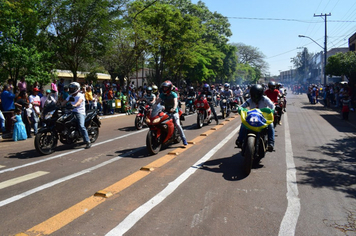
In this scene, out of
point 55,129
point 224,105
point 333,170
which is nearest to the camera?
point 333,170

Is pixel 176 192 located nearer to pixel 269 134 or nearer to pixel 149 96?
pixel 269 134

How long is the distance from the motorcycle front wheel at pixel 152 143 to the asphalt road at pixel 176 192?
151 millimetres

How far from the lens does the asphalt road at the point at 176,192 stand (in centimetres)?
400

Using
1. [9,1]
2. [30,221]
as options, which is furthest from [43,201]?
[9,1]

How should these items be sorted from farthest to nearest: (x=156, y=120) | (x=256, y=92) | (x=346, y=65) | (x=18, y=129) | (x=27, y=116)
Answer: (x=346, y=65)
(x=27, y=116)
(x=18, y=129)
(x=156, y=120)
(x=256, y=92)

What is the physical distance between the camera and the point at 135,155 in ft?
26.5

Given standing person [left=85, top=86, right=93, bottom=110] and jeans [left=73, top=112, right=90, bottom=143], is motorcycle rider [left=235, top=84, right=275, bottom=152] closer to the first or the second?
jeans [left=73, top=112, right=90, bottom=143]

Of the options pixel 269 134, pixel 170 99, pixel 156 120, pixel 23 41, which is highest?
pixel 23 41

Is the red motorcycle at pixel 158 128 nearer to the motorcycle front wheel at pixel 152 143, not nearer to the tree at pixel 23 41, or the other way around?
the motorcycle front wheel at pixel 152 143

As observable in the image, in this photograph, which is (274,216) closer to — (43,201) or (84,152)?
(43,201)

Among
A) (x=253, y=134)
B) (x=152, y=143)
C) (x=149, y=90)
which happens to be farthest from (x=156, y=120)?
(x=149, y=90)

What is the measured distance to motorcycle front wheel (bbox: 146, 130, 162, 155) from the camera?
306 inches

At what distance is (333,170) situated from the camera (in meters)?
6.62

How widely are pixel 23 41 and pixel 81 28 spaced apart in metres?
3.74
